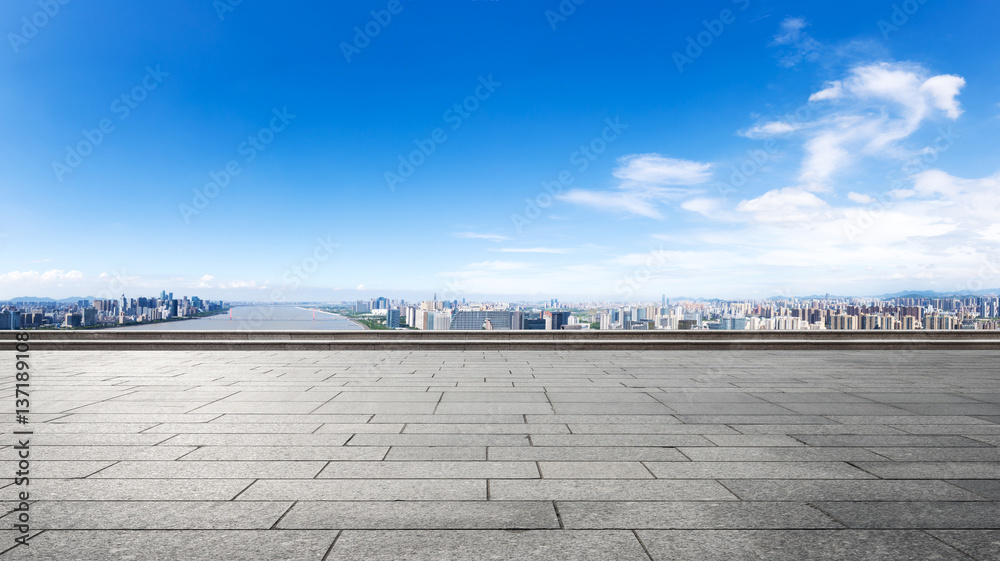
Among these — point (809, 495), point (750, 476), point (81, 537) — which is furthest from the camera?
point (750, 476)

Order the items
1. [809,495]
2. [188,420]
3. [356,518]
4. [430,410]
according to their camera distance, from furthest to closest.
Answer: [430,410]
[188,420]
[809,495]
[356,518]

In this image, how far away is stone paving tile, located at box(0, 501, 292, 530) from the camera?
3.91 m

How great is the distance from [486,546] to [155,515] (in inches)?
99.2

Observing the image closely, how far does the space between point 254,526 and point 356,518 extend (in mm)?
695

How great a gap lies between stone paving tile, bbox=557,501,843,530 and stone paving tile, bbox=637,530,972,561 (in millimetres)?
124

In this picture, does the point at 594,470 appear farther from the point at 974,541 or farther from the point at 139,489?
the point at 139,489

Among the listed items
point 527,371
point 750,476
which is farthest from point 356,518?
point 527,371

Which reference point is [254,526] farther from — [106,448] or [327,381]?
[327,381]

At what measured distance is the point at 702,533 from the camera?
3801 mm

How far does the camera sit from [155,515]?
4.11m

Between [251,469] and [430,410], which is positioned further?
[430,410]

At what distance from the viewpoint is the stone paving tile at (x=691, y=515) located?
3.94 meters

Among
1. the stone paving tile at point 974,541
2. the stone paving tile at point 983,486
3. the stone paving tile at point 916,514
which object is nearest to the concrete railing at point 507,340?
the stone paving tile at point 983,486

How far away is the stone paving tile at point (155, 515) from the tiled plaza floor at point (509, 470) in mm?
22
